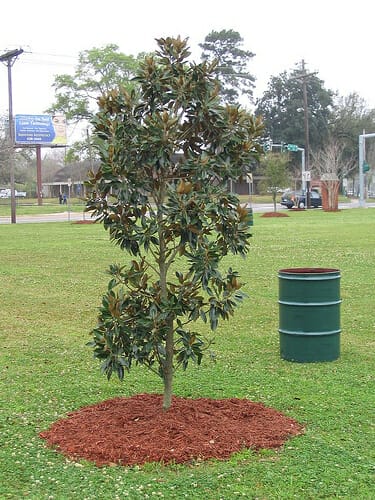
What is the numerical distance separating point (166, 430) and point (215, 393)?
4.34ft

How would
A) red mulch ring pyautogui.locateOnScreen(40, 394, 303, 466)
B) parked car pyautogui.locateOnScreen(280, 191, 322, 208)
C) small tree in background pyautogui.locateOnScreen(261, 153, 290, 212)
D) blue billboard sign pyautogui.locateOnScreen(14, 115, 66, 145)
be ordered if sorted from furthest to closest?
1. blue billboard sign pyautogui.locateOnScreen(14, 115, 66, 145)
2. parked car pyautogui.locateOnScreen(280, 191, 322, 208)
3. small tree in background pyautogui.locateOnScreen(261, 153, 290, 212)
4. red mulch ring pyautogui.locateOnScreen(40, 394, 303, 466)

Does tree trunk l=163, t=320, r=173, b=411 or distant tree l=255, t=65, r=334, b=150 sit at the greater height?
distant tree l=255, t=65, r=334, b=150

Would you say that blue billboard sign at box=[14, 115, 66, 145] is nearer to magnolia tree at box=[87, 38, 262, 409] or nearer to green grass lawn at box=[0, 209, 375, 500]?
green grass lawn at box=[0, 209, 375, 500]

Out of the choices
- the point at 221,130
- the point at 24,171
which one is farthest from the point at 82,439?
the point at 24,171

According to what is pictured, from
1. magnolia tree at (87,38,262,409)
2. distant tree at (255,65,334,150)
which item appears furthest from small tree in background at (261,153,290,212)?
magnolia tree at (87,38,262,409)

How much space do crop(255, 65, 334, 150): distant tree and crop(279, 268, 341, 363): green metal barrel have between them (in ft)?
244

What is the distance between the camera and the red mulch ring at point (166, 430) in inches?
188

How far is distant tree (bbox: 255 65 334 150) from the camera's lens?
81062 mm

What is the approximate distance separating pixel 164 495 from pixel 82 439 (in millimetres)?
1010

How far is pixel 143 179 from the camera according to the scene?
16.6 feet

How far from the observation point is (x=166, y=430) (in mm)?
5082

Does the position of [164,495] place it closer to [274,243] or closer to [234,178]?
[234,178]

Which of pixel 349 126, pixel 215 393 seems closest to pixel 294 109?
pixel 349 126

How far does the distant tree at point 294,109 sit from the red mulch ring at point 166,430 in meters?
76.3
